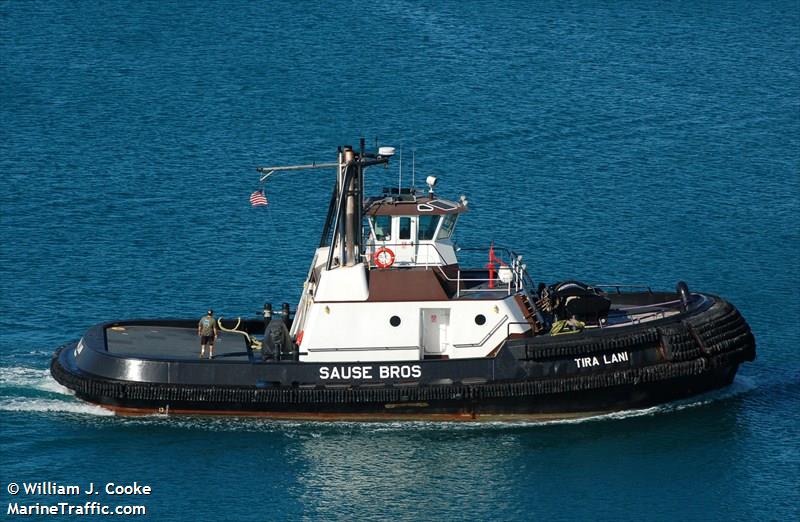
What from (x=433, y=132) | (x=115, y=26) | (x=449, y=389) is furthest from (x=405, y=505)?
(x=115, y=26)

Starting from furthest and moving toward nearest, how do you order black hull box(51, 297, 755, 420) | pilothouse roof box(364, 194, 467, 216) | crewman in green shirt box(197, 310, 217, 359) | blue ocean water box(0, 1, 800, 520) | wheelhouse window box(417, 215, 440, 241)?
wheelhouse window box(417, 215, 440, 241) < pilothouse roof box(364, 194, 467, 216) < crewman in green shirt box(197, 310, 217, 359) < black hull box(51, 297, 755, 420) < blue ocean water box(0, 1, 800, 520)

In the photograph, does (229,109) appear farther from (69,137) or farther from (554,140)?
(554,140)

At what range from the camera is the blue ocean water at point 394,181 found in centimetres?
2939

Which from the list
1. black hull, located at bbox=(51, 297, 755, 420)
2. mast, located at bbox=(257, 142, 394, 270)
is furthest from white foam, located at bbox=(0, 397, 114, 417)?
mast, located at bbox=(257, 142, 394, 270)

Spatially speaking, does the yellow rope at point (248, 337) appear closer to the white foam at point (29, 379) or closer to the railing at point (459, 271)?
the railing at point (459, 271)

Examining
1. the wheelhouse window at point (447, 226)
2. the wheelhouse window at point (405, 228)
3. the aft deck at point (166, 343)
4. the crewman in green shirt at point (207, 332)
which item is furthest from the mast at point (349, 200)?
the aft deck at point (166, 343)

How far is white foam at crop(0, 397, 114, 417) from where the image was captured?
31984 mm

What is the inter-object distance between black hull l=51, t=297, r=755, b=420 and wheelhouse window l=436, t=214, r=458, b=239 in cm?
299

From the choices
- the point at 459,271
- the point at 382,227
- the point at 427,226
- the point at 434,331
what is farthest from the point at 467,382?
the point at 382,227

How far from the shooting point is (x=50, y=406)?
3219 centimetres

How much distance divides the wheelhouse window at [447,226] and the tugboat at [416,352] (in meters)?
0.06

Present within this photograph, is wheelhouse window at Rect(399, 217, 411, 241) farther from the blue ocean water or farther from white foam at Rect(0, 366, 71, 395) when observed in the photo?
white foam at Rect(0, 366, 71, 395)

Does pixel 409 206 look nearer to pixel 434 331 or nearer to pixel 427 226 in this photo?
pixel 427 226

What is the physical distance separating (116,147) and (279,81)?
23.0 feet
